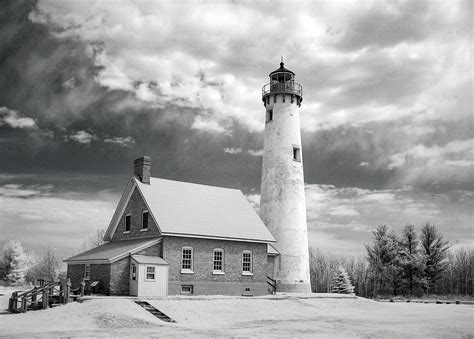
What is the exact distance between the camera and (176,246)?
101ft

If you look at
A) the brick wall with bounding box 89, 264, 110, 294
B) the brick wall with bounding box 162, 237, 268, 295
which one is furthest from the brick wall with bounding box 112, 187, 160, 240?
the brick wall with bounding box 89, 264, 110, 294

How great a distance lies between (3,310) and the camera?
26.0 m

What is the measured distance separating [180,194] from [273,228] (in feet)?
28.5

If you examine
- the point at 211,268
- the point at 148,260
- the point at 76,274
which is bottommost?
the point at 76,274

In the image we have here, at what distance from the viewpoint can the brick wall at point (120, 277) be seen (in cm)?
2858

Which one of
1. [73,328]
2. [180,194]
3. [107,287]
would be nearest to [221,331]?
[73,328]

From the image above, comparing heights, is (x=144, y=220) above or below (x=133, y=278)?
above

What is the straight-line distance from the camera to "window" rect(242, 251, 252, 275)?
34344mm

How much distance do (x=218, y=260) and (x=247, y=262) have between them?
2501 mm

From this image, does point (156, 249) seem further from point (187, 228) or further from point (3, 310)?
point (3, 310)

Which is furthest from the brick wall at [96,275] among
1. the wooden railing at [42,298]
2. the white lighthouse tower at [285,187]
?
the white lighthouse tower at [285,187]

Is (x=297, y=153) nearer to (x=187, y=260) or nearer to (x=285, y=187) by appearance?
(x=285, y=187)

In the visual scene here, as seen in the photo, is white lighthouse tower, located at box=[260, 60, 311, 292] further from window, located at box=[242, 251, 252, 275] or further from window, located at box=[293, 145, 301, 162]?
window, located at box=[242, 251, 252, 275]

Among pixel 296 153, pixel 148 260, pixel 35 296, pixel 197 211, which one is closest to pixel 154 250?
pixel 148 260
